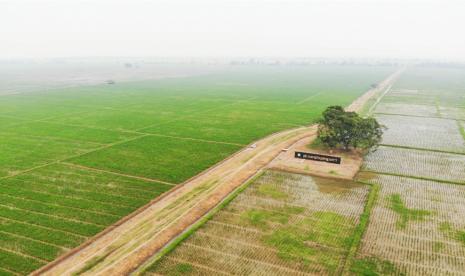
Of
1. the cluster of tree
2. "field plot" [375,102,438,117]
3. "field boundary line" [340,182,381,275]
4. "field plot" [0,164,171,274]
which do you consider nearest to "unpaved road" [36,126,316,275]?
"field plot" [0,164,171,274]

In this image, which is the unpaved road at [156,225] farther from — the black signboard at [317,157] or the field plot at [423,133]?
the field plot at [423,133]

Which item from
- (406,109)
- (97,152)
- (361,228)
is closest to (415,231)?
(361,228)

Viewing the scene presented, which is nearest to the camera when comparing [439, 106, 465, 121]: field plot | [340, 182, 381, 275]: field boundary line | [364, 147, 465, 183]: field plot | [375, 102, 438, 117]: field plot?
[340, 182, 381, 275]: field boundary line

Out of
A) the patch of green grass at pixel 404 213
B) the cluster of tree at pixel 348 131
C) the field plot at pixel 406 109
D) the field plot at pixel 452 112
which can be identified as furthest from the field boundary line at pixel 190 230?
the field plot at pixel 452 112

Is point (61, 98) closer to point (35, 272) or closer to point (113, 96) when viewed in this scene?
point (113, 96)

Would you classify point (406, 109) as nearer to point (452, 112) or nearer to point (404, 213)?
point (452, 112)

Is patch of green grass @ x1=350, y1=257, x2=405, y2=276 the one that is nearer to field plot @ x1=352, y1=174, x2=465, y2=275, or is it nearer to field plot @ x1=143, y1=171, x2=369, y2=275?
field plot @ x1=352, y1=174, x2=465, y2=275
